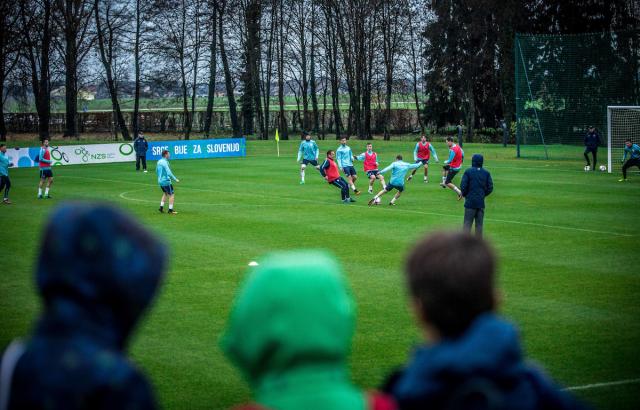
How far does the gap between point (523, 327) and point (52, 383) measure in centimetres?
991

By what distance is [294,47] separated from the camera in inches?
3361

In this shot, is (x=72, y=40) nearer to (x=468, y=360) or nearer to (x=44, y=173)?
(x=44, y=173)

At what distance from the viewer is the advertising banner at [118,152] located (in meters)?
50.9

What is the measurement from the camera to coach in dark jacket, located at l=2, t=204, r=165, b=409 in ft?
7.18

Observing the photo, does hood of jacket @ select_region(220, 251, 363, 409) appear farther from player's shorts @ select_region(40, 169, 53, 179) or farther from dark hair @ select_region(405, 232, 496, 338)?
player's shorts @ select_region(40, 169, 53, 179)

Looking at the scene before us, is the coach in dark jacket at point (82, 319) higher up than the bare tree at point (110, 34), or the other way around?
the bare tree at point (110, 34)

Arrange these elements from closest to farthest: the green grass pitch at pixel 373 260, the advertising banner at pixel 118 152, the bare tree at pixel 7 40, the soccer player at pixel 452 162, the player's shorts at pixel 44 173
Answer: the green grass pitch at pixel 373 260 < the soccer player at pixel 452 162 < the player's shorts at pixel 44 173 < the advertising banner at pixel 118 152 < the bare tree at pixel 7 40

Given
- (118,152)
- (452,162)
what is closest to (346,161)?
(452,162)

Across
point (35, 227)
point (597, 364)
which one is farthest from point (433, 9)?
point (597, 364)

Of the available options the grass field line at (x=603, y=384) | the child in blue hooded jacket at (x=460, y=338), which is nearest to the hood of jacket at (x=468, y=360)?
the child in blue hooded jacket at (x=460, y=338)

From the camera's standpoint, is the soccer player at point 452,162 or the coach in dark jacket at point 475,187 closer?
the coach in dark jacket at point 475,187

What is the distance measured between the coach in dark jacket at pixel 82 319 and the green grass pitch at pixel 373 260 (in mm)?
6288

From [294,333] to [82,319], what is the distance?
0.58 meters

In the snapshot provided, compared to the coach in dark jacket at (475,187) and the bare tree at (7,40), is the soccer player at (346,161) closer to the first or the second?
the coach in dark jacket at (475,187)
